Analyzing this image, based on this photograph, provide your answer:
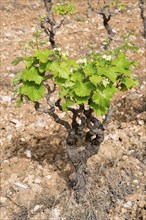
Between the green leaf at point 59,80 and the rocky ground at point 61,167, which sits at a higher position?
the green leaf at point 59,80

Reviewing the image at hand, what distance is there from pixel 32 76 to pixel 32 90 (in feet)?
0.69

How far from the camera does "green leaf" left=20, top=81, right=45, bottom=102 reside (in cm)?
476

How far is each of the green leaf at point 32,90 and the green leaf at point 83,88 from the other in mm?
521

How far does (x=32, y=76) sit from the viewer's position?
4.69 metres

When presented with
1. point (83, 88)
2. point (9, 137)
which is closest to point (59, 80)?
point (83, 88)

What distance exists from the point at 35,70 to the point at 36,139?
10.2 feet

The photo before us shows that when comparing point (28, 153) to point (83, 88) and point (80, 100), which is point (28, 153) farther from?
point (83, 88)

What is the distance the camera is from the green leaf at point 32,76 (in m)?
4.66

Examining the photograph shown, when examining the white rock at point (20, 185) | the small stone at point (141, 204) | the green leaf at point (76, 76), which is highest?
the green leaf at point (76, 76)

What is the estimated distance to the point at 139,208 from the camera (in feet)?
19.7

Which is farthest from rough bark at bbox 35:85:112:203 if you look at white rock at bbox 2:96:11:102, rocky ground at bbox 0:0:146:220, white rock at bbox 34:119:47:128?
white rock at bbox 2:96:11:102

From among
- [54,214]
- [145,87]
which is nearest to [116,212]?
[54,214]

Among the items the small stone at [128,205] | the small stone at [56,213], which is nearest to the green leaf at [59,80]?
the small stone at [56,213]

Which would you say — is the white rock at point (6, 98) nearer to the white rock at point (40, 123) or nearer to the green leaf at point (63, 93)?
the white rock at point (40, 123)
